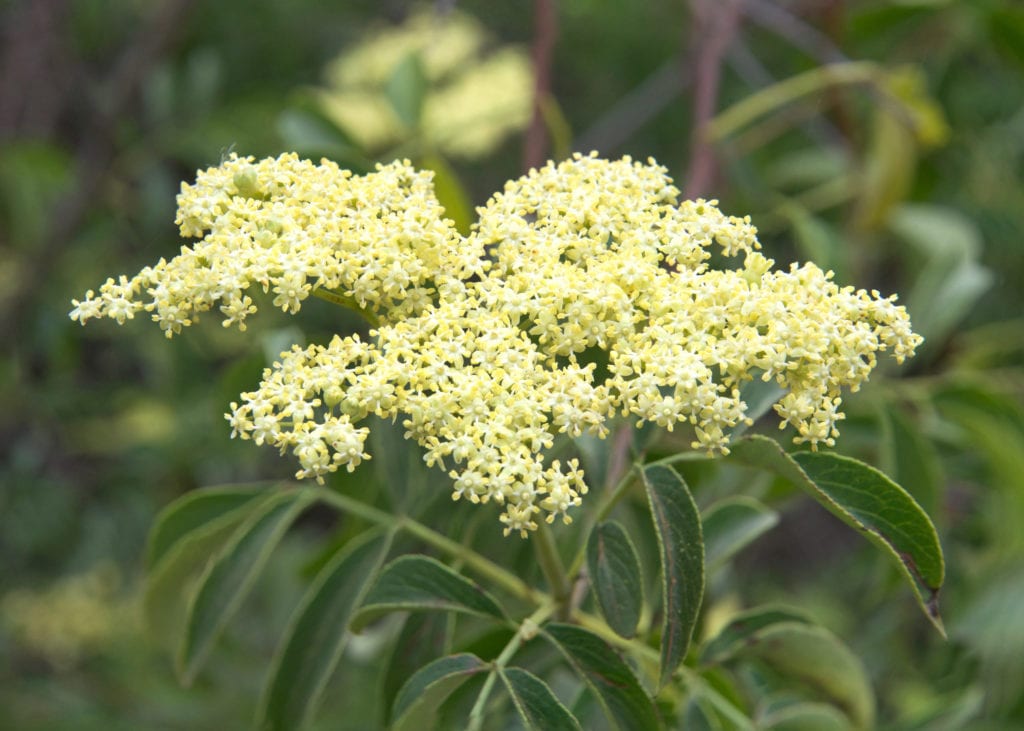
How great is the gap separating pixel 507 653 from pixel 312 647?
30cm

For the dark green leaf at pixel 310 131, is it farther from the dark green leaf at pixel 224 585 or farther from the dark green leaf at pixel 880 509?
the dark green leaf at pixel 880 509

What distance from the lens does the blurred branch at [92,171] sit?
277 cm

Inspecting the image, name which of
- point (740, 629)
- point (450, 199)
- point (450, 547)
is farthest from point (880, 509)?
point (450, 199)

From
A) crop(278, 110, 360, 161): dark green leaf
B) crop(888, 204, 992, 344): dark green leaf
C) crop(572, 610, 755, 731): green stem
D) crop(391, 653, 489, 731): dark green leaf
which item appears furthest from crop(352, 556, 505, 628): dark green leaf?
crop(888, 204, 992, 344): dark green leaf

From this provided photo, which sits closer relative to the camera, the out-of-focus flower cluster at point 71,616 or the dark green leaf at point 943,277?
the dark green leaf at point 943,277

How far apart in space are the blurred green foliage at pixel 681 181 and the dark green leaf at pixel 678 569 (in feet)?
2.63

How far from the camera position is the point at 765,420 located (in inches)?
127

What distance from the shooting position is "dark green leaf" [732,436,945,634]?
0.97m

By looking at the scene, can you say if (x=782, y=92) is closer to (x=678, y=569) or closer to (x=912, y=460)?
(x=912, y=460)

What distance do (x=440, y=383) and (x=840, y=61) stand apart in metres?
2.02

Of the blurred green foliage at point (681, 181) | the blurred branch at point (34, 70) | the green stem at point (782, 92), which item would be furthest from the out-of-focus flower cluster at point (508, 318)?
the blurred branch at point (34, 70)

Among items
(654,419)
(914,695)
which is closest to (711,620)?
(914,695)

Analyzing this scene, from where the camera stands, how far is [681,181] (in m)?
3.73

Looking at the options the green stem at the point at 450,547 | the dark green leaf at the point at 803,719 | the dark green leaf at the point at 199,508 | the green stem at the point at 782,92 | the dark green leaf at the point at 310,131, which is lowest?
the dark green leaf at the point at 803,719
